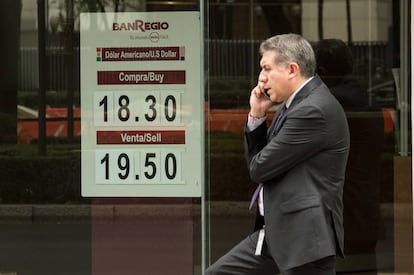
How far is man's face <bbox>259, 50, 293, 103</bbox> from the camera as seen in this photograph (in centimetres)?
462

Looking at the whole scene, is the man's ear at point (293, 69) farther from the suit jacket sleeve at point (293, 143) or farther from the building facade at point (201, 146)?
the building facade at point (201, 146)

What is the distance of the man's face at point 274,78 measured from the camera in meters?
4.62

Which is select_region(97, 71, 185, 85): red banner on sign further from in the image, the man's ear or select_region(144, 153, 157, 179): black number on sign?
the man's ear

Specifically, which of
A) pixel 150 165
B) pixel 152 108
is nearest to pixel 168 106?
pixel 152 108

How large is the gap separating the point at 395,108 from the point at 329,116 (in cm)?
340

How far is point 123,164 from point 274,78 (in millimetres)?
2714

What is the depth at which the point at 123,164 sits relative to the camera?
7.16 m

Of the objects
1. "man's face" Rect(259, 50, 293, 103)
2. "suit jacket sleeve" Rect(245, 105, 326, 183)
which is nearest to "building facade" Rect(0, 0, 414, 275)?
"man's face" Rect(259, 50, 293, 103)

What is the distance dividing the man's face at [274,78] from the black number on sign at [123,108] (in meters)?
2.53

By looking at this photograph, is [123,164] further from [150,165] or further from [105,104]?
[105,104]

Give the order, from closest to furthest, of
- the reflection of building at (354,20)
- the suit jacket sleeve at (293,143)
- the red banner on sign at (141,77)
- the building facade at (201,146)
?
1. the suit jacket sleeve at (293,143)
2. the red banner on sign at (141,77)
3. the building facade at (201,146)
4. the reflection of building at (354,20)

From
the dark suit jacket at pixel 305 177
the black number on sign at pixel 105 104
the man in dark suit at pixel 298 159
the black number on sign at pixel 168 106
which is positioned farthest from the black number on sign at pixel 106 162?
the dark suit jacket at pixel 305 177

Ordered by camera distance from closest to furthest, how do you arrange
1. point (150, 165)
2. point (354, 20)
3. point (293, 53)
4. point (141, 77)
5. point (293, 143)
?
point (293, 143), point (293, 53), point (141, 77), point (150, 165), point (354, 20)

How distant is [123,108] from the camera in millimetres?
7105
